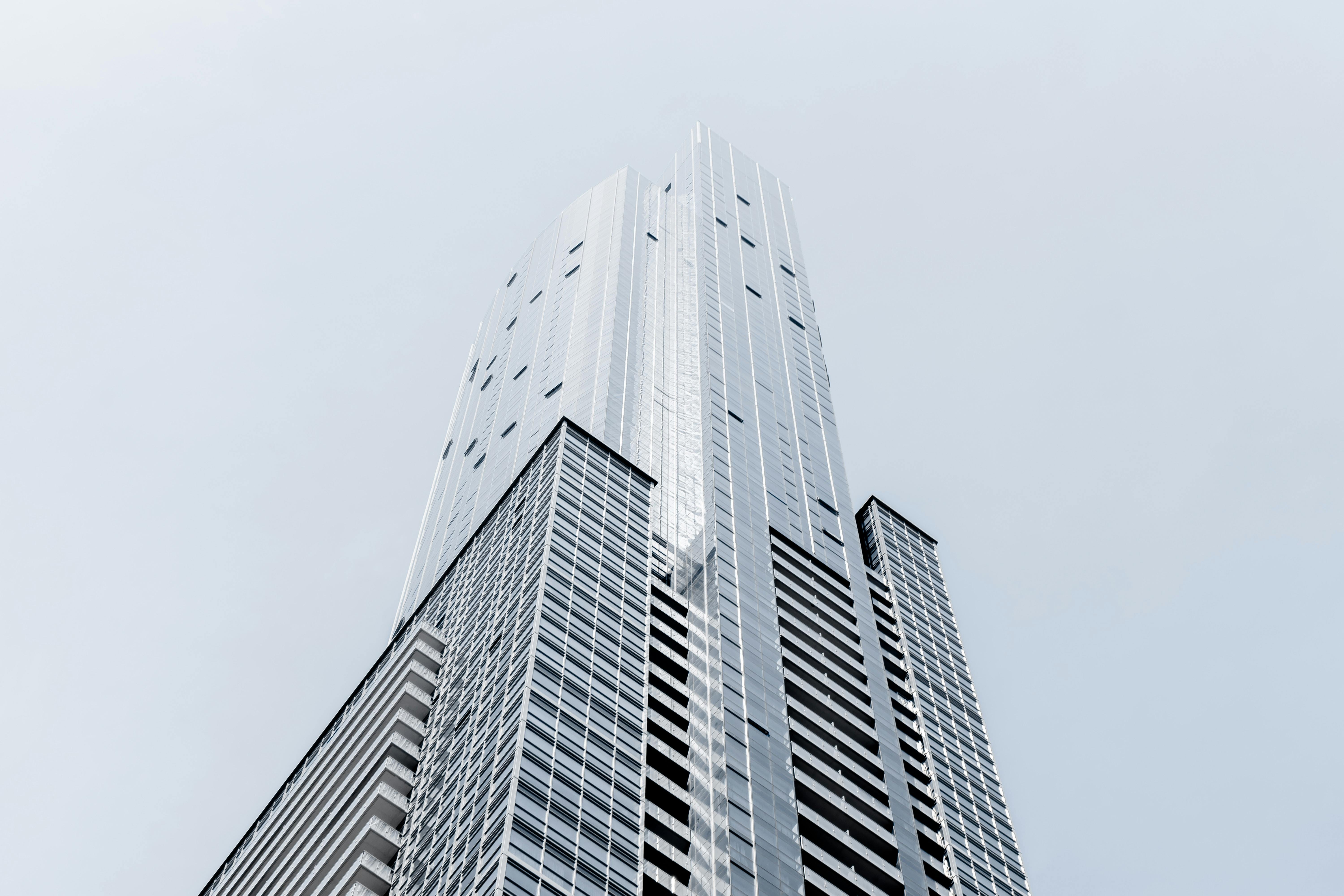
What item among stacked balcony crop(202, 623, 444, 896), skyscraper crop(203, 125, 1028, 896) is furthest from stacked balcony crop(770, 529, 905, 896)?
stacked balcony crop(202, 623, 444, 896)

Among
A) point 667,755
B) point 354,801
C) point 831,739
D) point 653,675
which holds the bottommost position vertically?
point 354,801

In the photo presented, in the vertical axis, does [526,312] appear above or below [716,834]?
above

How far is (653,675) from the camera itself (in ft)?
287

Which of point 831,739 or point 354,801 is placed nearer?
point 354,801

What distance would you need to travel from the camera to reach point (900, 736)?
9800 cm

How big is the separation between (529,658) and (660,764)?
8985 mm

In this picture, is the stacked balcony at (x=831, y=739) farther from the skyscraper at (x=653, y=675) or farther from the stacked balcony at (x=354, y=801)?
the stacked balcony at (x=354, y=801)

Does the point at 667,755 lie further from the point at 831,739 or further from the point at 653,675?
the point at 831,739

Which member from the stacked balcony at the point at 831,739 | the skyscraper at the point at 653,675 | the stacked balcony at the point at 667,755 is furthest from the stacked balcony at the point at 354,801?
the stacked balcony at the point at 831,739

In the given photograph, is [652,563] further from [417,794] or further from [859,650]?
[417,794]

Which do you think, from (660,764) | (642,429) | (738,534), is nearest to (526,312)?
(642,429)

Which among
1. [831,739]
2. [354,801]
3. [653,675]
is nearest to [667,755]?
[653,675]

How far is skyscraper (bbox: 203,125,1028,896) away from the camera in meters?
74.2

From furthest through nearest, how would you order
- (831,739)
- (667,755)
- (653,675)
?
(831,739)
(653,675)
(667,755)
